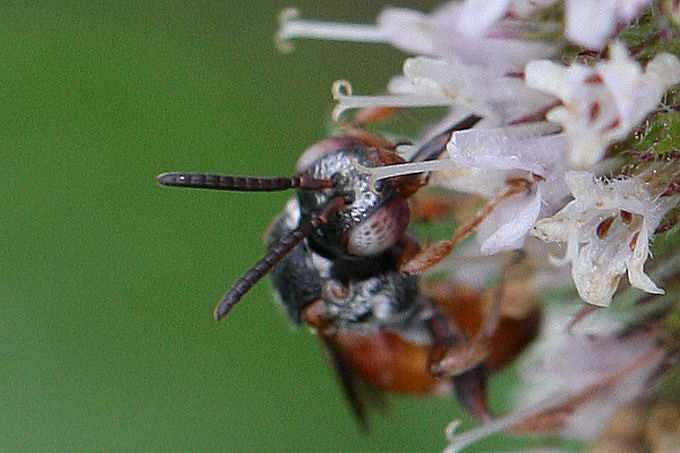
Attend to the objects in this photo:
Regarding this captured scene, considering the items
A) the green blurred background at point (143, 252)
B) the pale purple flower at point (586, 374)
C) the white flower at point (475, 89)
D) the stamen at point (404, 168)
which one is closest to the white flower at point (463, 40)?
the white flower at point (475, 89)

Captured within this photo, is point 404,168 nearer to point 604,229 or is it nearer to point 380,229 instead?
point 380,229

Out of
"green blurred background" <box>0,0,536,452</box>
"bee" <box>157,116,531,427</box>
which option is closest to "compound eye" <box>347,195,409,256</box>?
"bee" <box>157,116,531,427</box>

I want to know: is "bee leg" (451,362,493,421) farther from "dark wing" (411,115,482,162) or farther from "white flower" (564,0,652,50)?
"white flower" (564,0,652,50)

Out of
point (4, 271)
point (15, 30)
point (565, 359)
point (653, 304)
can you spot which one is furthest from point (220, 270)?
point (653, 304)

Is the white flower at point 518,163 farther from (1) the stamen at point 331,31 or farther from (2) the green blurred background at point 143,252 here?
(2) the green blurred background at point 143,252

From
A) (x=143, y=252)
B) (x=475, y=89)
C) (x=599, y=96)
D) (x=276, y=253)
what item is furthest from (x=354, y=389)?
(x=143, y=252)
